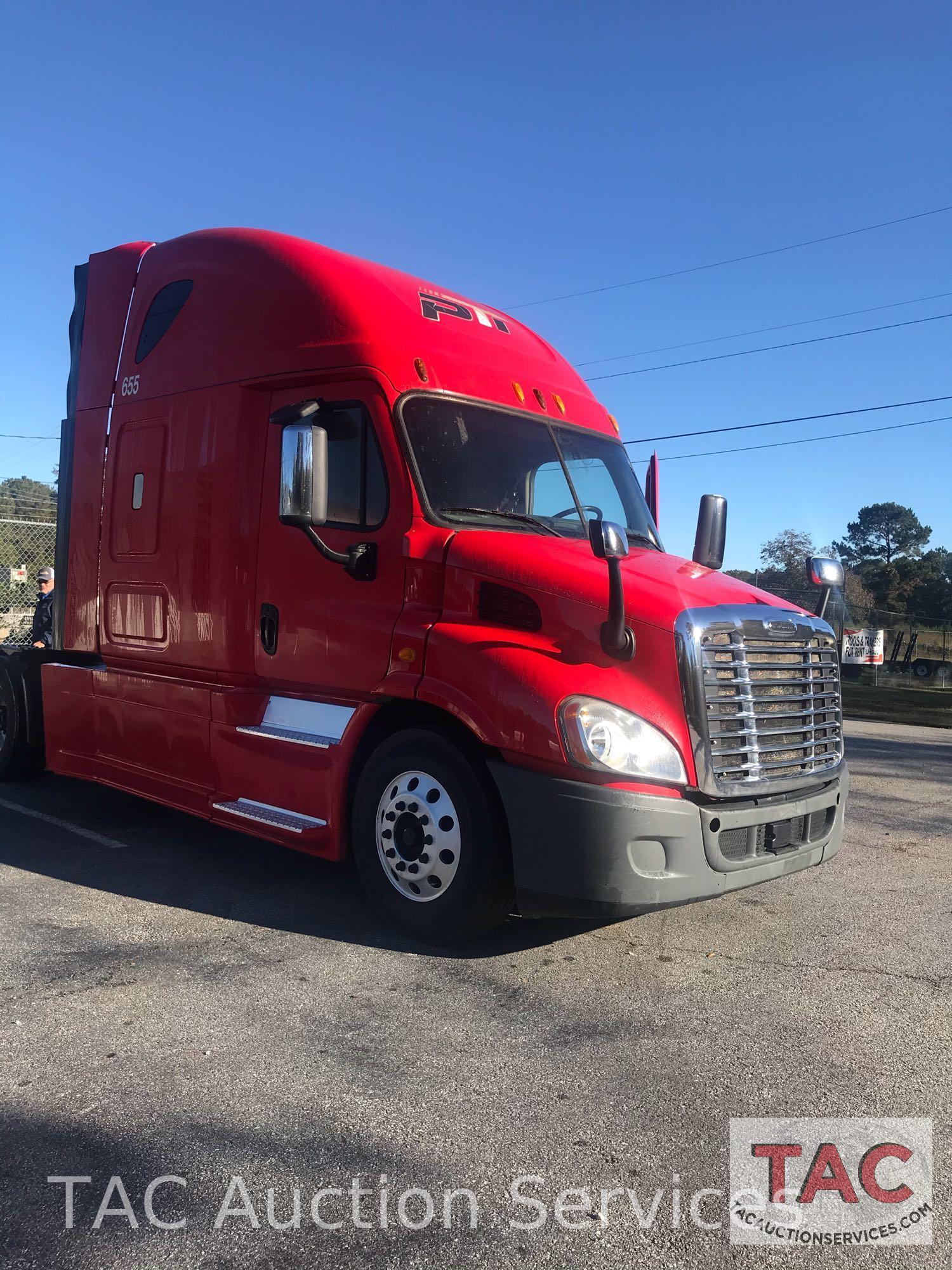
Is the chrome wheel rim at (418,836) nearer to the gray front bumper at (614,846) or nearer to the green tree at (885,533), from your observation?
the gray front bumper at (614,846)

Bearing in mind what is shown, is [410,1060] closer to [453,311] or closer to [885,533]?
[453,311]

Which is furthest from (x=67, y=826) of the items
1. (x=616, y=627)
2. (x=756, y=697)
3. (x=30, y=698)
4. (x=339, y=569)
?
(x=756, y=697)

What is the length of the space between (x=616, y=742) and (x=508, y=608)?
2.59 ft

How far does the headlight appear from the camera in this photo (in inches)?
153

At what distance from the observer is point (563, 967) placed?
425 centimetres

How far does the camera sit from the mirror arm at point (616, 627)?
3.99m

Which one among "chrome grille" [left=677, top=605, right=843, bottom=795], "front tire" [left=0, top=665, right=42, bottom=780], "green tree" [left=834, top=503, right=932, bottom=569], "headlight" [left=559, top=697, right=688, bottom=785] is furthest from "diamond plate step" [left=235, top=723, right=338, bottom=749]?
"green tree" [left=834, top=503, right=932, bottom=569]

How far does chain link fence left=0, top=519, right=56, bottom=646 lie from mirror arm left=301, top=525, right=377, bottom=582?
7.14 m

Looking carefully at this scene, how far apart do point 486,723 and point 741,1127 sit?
1.78 meters

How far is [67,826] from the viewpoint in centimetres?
661

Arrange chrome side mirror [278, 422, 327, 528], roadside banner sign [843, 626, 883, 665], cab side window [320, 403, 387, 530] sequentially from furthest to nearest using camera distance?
roadside banner sign [843, 626, 883, 665], cab side window [320, 403, 387, 530], chrome side mirror [278, 422, 327, 528]

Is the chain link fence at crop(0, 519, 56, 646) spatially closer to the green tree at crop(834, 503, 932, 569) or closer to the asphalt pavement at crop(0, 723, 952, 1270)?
the asphalt pavement at crop(0, 723, 952, 1270)

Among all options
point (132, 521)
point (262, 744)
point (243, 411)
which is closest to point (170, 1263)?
point (262, 744)

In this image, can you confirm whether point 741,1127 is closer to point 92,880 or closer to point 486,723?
point 486,723
